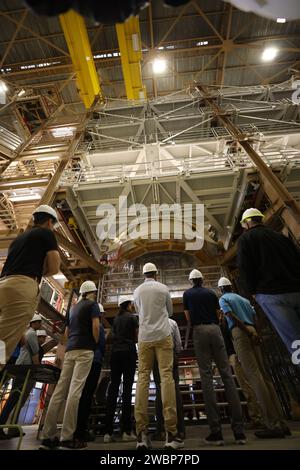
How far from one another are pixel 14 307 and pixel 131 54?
14893 mm

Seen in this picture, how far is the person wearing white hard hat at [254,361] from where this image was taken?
3650 mm

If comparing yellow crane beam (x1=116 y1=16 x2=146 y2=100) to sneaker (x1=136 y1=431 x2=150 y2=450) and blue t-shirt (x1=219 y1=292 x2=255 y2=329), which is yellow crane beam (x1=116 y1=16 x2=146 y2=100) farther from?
sneaker (x1=136 y1=431 x2=150 y2=450)

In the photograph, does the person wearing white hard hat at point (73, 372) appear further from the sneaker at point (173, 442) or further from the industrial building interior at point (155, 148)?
the sneaker at point (173, 442)

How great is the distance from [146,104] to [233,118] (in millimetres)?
4790

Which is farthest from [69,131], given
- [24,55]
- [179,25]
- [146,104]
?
[179,25]

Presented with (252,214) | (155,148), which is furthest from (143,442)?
(155,148)

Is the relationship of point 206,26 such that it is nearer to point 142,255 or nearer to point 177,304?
point 142,255

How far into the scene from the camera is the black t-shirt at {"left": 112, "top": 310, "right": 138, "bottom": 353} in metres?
4.66

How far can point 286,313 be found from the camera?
9.31ft

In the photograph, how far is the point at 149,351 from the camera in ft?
12.1

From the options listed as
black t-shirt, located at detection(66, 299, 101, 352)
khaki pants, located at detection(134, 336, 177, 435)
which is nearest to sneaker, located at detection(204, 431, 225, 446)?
A: khaki pants, located at detection(134, 336, 177, 435)

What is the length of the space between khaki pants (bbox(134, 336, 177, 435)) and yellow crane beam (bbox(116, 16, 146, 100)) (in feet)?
44.7

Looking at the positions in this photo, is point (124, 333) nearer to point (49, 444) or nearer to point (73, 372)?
point (73, 372)
